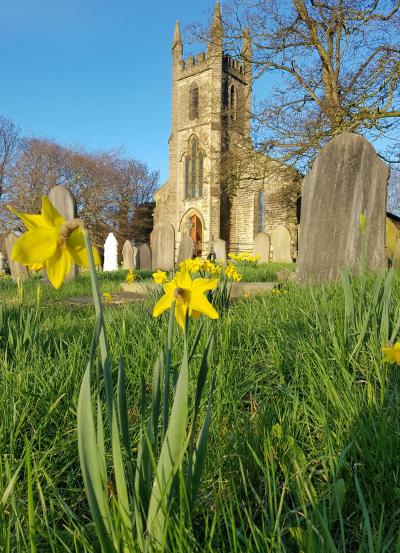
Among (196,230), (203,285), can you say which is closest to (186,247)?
(203,285)

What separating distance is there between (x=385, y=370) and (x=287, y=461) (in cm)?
48

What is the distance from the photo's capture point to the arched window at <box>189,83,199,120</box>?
27.5 metres

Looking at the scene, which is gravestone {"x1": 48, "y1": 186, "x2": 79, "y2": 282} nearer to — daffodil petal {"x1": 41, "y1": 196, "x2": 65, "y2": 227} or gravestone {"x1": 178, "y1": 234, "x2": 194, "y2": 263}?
gravestone {"x1": 178, "y1": 234, "x2": 194, "y2": 263}

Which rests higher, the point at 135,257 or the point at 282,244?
the point at 282,244

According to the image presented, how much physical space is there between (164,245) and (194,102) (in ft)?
66.8

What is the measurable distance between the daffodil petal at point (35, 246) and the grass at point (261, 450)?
296 mm

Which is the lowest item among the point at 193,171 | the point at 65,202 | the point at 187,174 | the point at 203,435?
the point at 203,435

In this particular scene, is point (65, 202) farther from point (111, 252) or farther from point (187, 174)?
point (187, 174)

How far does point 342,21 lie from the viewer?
39.9ft

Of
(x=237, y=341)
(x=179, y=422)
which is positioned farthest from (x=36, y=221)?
(x=237, y=341)

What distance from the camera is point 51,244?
653 millimetres

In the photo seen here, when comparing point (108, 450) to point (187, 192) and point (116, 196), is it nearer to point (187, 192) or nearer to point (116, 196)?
point (187, 192)

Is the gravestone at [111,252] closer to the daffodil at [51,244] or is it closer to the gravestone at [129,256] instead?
the gravestone at [129,256]

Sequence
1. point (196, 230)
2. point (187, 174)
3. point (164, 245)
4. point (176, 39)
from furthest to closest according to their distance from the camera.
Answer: point (176, 39) < point (187, 174) < point (196, 230) < point (164, 245)
